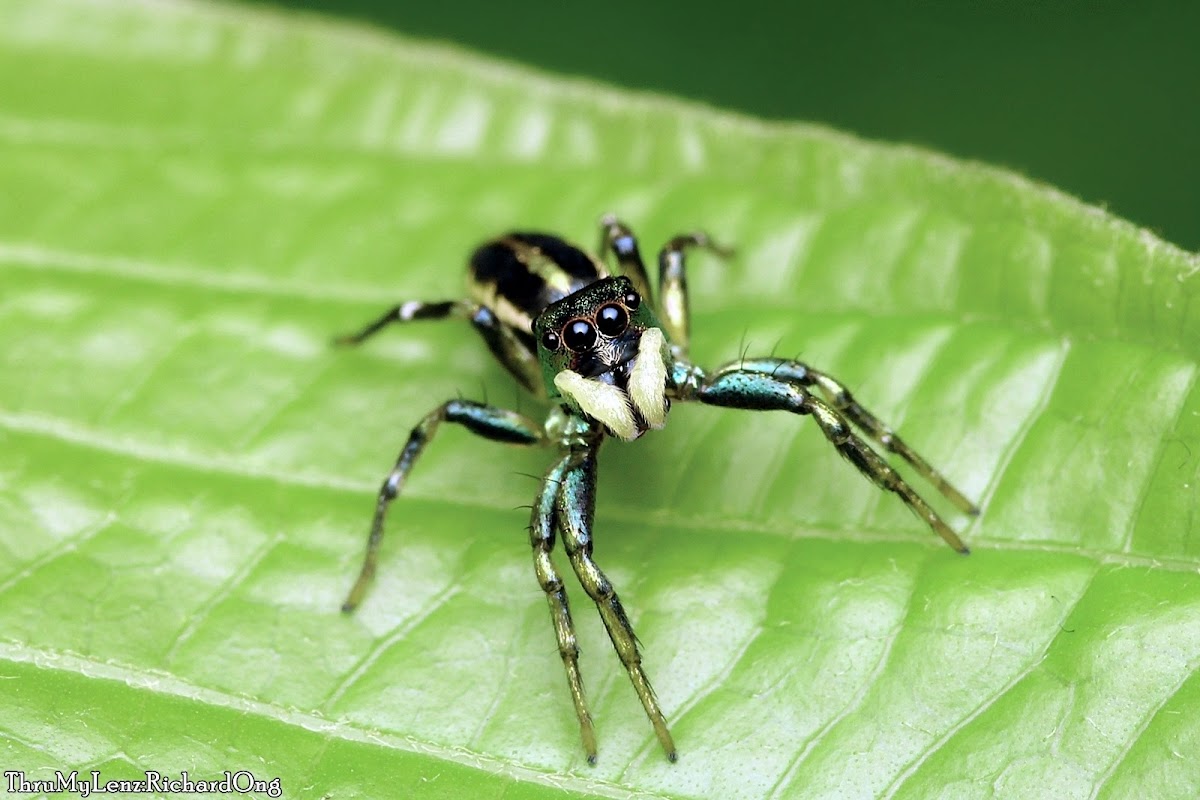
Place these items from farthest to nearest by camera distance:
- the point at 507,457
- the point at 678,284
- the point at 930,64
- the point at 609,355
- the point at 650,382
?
the point at 930,64, the point at 678,284, the point at 507,457, the point at 609,355, the point at 650,382

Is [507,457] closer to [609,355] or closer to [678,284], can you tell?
[609,355]

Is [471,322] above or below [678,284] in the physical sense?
below

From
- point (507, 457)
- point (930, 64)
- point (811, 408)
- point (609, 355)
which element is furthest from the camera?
point (930, 64)

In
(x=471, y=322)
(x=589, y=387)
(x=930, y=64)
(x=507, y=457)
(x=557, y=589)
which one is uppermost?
(x=930, y=64)

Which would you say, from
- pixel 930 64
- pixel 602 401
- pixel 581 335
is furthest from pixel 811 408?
pixel 930 64

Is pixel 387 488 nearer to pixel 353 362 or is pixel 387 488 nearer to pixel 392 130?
pixel 353 362

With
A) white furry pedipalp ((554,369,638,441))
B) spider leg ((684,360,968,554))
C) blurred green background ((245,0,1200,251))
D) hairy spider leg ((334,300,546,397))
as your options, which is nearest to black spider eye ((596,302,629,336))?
white furry pedipalp ((554,369,638,441))

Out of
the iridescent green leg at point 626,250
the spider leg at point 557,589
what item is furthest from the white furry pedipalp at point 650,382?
the iridescent green leg at point 626,250
